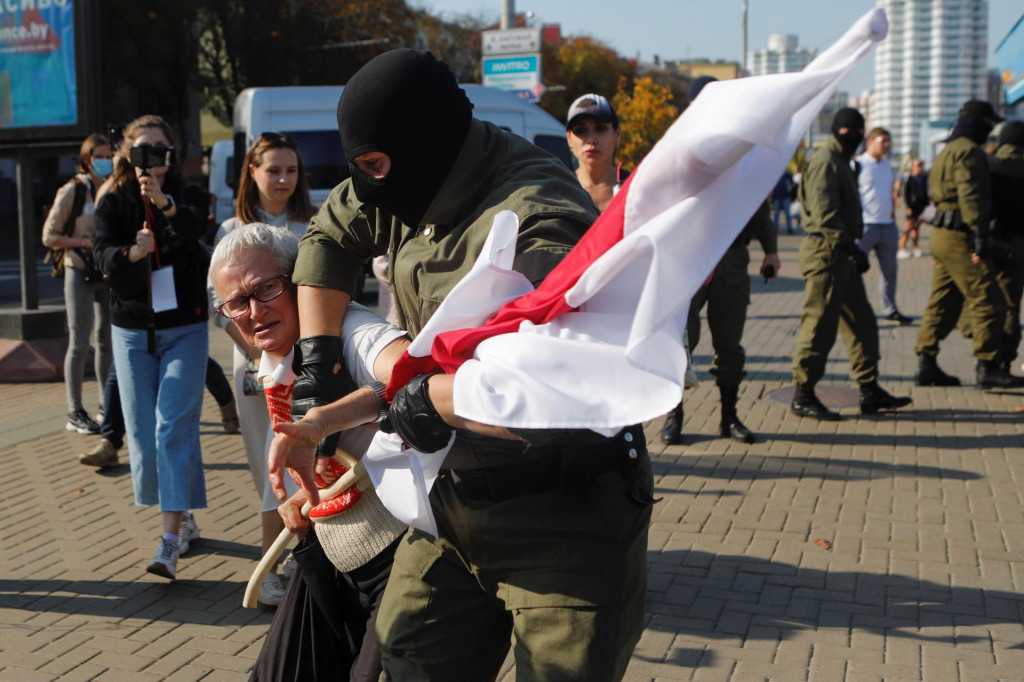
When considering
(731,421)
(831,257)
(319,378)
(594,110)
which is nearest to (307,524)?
(319,378)

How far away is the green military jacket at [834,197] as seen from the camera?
699 centimetres

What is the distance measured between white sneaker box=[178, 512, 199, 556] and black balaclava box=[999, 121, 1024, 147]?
A: 6.78 m

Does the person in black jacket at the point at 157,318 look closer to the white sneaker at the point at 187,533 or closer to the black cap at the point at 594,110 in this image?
the white sneaker at the point at 187,533

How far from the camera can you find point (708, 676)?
3682mm

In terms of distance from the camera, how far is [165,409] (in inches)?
188

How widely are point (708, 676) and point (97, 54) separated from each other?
788 cm

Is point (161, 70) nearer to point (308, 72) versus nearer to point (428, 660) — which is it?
point (308, 72)

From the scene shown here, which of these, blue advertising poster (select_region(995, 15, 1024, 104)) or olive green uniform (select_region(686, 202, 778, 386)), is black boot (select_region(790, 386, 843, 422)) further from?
blue advertising poster (select_region(995, 15, 1024, 104))

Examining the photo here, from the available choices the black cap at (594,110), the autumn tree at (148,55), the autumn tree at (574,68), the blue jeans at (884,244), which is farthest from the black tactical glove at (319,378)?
the autumn tree at (574,68)

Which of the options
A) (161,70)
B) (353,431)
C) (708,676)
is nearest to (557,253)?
(353,431)

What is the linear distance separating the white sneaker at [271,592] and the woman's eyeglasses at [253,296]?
6.41ft

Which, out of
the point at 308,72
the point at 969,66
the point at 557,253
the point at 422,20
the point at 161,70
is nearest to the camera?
the point at 557,253

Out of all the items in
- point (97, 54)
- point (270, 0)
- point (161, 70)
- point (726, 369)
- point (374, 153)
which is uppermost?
point (270, 0)

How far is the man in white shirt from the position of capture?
11188mm
